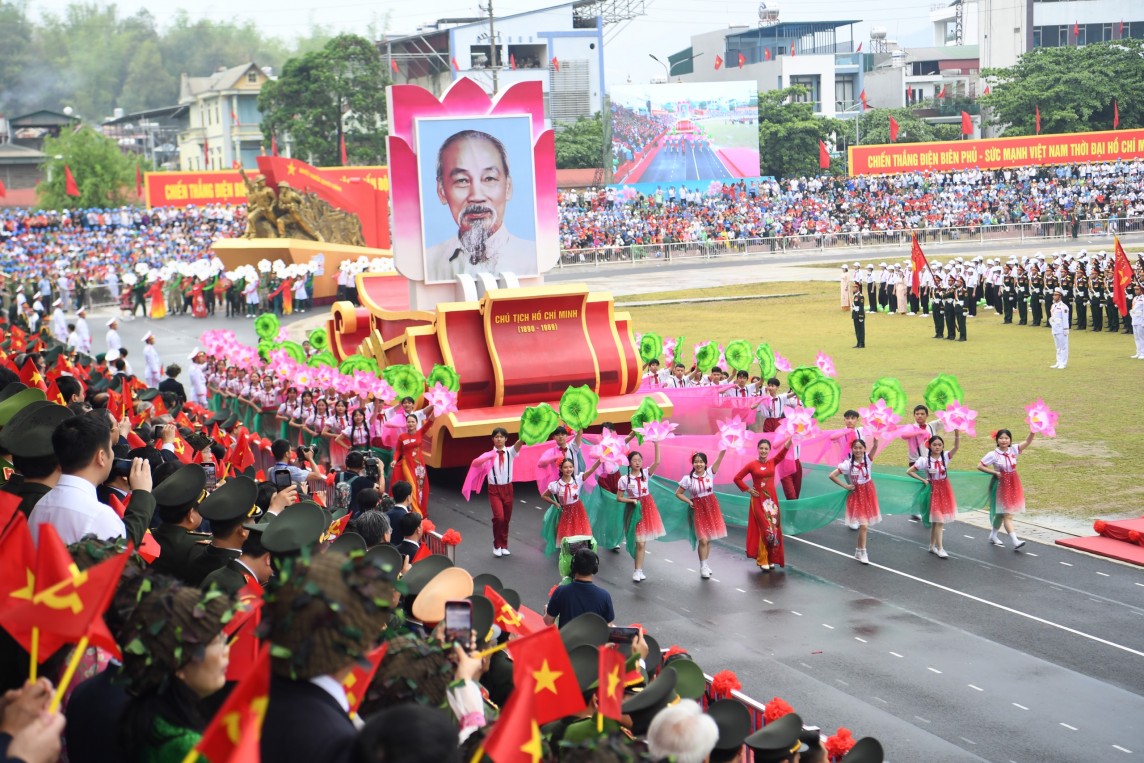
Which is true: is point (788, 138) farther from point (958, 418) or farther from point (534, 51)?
point (958, 418)

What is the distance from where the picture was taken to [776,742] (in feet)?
16.7

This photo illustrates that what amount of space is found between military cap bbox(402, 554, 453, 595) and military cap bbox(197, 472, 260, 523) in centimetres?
83

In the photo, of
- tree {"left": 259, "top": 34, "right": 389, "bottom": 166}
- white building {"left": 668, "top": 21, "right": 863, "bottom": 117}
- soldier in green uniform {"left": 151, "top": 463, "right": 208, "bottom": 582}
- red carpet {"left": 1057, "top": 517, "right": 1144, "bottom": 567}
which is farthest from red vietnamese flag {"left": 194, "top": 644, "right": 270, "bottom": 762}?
white building {"left": 668, "top": 21, "right": 863, "bottom": 117}

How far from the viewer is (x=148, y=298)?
4509 cm

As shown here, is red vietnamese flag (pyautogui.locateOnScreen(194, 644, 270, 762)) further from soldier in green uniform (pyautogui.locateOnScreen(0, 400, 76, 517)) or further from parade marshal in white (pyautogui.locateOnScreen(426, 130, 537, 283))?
parade marshal in white (pyautogui.locateOnScreen(426, 130, 537, 283))

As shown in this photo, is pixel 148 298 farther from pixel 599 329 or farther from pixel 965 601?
pixel 965 601

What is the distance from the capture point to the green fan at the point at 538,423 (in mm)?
14570

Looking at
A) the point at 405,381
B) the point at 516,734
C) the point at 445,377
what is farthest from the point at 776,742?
the point at 405,381

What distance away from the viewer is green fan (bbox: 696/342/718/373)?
19578 mm

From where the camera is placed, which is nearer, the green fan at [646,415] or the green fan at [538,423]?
the green fan at [538,423]

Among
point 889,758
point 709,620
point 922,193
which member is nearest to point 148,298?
point 922,193

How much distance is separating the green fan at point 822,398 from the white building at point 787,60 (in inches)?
3164

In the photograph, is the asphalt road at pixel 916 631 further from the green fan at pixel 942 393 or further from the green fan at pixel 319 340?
the green fan at pixel 319 340

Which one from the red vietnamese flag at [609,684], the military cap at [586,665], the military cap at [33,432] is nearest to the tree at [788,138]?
the military cap at [33,432]
